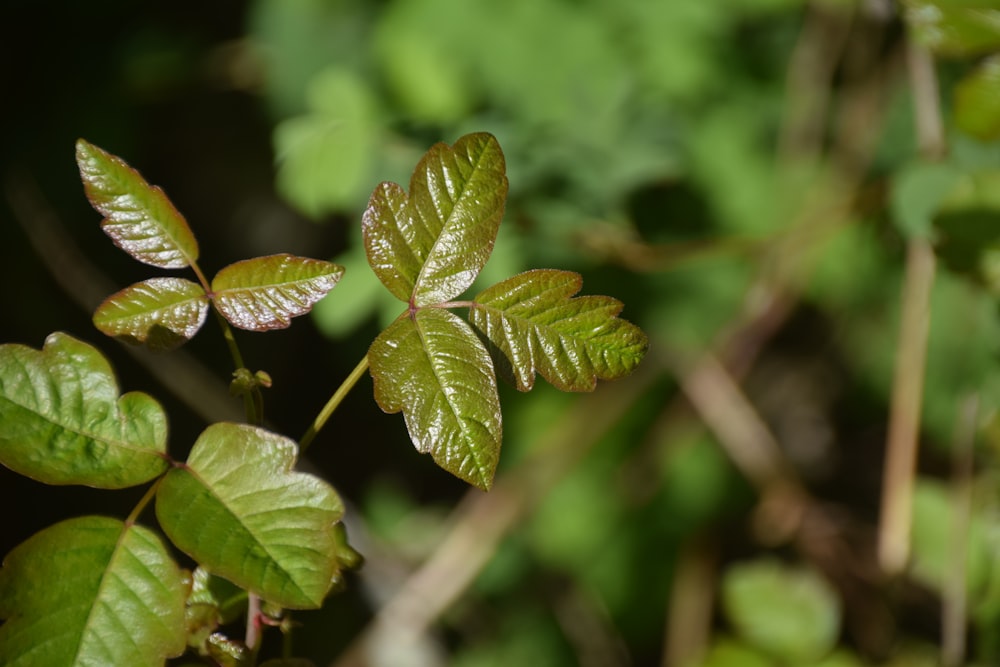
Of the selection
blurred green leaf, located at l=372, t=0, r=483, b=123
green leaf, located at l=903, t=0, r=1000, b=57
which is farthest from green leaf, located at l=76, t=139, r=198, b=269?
blurred green leaf, located at l=372, t=0, r=483, b=123

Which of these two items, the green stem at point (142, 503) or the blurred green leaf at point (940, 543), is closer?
the green stem at point (142, 503)

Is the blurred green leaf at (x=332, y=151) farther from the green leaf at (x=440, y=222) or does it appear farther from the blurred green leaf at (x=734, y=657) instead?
the blurred green leaf at (x=734, y=657)

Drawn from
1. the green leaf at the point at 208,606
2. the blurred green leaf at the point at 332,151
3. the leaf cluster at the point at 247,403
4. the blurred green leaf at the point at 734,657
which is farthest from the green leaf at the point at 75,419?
the blurred green leaf at the point at 734,657

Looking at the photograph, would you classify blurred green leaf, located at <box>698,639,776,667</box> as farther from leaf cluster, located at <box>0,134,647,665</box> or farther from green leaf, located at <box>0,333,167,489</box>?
green leaf, located at <box>0,333,167,489</box>

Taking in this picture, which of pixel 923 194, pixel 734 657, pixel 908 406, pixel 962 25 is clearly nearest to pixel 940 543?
pixel 908 406

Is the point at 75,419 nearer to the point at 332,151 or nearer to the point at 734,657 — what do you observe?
the point at 332,151

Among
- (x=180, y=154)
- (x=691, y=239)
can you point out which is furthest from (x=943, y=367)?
(x=180, y=154)

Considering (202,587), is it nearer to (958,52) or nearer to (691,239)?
(958,52)
